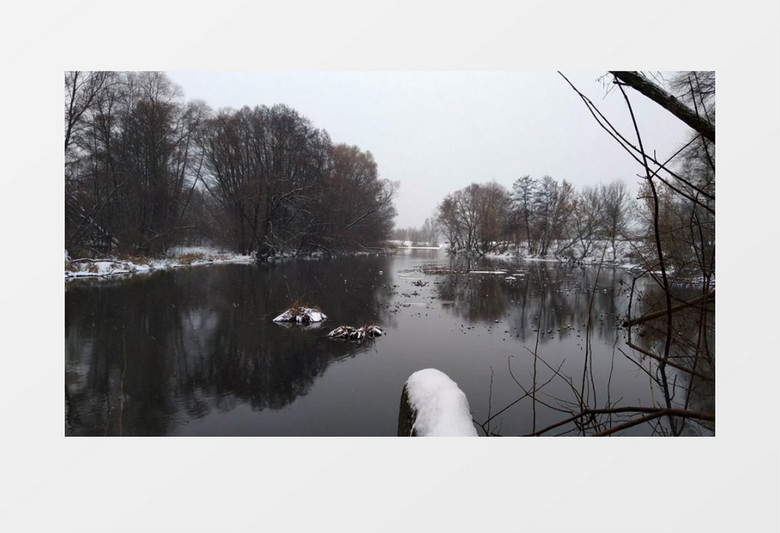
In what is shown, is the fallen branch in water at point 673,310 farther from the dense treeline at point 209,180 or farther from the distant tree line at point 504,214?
the distant tree line at point 504,214

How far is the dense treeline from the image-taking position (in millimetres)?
12695

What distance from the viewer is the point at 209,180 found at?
29.5m

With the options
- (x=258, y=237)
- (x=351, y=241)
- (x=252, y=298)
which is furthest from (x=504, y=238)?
(x=252, y=298)

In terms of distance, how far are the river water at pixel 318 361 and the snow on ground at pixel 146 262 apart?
933 millimetres

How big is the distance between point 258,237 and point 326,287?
42.8 ft

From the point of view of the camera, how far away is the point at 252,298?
12.1m

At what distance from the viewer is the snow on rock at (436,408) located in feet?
6.94

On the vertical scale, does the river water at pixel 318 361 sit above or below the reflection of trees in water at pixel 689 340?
below

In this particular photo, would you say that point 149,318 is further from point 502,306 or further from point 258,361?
point 502,306

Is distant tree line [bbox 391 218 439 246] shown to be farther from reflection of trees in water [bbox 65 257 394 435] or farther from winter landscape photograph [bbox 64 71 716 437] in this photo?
reflection of trees in water [bbox 65 257 394 435]

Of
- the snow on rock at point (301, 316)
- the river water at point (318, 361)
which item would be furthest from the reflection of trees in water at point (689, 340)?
the snow on rock at point (301, 316)

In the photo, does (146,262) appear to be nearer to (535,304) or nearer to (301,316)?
(301,316)

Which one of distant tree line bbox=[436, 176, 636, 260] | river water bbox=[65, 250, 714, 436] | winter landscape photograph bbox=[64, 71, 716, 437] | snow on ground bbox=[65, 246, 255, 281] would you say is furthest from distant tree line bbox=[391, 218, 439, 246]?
river water bbox=[65, 250, 714, 436]

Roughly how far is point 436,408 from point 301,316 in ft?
24.5
